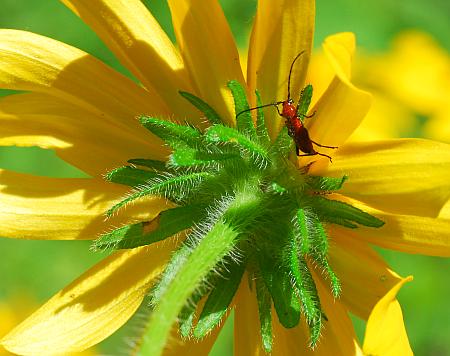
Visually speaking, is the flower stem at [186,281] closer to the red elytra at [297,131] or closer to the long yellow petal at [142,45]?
the red elytra at [297,131]

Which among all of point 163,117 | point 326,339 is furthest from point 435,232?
point 163,117

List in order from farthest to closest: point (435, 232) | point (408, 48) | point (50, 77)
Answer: point (408, 48) < point (50, 77) < point (435, 232)

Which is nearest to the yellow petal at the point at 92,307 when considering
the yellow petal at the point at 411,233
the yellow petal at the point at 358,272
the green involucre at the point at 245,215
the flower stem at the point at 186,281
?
the green involucre at the point at 245,215

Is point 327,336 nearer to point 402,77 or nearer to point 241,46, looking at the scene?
point 241,46

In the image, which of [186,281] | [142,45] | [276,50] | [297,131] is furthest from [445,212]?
[142,45]

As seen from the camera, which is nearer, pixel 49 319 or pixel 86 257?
pixel 49 319

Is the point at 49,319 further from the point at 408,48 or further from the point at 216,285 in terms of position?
the point at 408,48

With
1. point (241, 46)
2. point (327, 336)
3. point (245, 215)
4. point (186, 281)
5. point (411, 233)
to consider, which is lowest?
point (241, 46)

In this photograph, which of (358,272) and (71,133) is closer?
(358,272)
